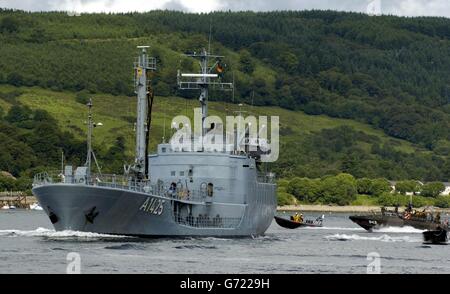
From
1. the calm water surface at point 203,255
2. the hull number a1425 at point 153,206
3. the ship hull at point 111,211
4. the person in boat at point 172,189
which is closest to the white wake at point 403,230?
the calm water surface at point 203,255

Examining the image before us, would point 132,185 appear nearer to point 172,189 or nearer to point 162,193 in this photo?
point 162,193

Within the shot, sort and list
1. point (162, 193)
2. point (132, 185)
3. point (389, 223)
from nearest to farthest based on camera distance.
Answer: point (162, 193)
point (132, 185)
point (389, 223)

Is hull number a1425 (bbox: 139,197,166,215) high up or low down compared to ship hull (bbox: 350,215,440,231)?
up

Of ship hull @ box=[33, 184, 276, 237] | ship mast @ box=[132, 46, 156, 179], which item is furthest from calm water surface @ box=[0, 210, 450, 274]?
ship mast @ box=[132, 46, 156, 179]

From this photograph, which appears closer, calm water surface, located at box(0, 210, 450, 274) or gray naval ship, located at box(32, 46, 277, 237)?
calm water surface, located at box(0, 210, 450, 274)

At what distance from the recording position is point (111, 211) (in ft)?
237

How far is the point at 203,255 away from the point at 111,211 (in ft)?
36.3

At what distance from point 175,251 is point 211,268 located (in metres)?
8.49

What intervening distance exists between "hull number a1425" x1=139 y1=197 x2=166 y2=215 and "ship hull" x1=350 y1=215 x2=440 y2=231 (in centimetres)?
3972

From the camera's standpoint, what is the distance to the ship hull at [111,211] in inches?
2803

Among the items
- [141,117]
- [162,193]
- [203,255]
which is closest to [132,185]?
[162,193]

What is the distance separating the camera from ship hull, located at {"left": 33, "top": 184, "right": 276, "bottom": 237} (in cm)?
7119

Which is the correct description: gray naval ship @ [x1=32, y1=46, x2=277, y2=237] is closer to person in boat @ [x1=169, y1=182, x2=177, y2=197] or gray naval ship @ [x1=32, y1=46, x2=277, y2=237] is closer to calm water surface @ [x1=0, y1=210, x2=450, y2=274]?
person in boat @ [x1=169, y1=182, x2=177, y2=197]

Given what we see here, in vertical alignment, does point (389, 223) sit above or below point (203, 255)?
above
